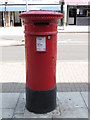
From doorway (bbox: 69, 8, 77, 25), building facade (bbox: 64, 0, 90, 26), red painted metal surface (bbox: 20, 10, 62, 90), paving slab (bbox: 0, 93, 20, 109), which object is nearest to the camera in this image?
red painted metal surface (bbox: 20, 10, 62, 90)

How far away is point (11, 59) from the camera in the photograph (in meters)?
9.00

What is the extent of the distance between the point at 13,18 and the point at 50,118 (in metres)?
24.9

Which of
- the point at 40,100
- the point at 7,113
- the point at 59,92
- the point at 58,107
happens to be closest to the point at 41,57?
the point at 40,100

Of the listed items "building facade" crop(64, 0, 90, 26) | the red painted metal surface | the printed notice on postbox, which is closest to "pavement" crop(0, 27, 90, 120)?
the red painted metal surface

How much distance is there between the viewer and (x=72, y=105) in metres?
4.27

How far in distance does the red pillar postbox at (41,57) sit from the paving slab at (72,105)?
0.27 meters

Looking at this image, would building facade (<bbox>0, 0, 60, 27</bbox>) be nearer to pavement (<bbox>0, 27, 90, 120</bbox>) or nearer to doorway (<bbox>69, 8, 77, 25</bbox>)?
doorway (<bbox>69, 8, 77, 25</bbox>)

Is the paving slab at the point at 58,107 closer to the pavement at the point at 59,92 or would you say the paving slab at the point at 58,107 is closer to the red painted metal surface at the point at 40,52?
the pavement at the point at 59,92

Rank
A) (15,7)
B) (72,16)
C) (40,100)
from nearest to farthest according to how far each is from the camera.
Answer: (40,100), (15,7), (72,16)

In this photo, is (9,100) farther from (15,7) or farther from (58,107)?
(15,7)

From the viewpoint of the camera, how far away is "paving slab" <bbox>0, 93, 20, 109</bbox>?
13.9 feet

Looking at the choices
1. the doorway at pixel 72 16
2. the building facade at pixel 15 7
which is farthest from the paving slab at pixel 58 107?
the doorway at pixel 72 16

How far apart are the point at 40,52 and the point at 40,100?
0.87 meters

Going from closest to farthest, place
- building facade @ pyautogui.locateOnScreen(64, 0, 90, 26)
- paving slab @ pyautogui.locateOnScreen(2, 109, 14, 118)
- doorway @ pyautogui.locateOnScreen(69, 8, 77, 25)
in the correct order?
1. paving slab @ pyautogui.locateOnScreen(2, 109, 14, 118)
2. building facade @ pyautogui.locateOnScreen(64, 0, 90, 26)
3. doorway @ pyautogui.locateOnScreen(69, 8, 77, 25)
